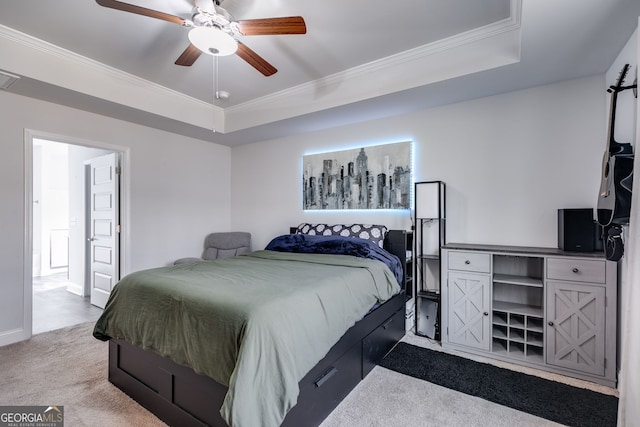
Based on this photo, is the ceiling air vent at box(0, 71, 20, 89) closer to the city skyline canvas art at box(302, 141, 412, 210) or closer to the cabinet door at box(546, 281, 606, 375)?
the city skyline canvas art at box(302, 141, 412, 210)

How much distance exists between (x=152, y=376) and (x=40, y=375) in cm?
120

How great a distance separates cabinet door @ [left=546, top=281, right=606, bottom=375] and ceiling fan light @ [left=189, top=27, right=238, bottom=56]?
117 inches

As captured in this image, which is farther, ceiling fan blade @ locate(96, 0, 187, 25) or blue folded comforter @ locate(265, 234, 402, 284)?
blue folded comforter @ locate(265, 234, 402, 284)

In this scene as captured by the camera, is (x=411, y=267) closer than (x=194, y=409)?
No

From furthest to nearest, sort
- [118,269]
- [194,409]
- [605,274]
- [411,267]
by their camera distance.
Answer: [118,269] → [411,267] → [605,274] → [194,409]

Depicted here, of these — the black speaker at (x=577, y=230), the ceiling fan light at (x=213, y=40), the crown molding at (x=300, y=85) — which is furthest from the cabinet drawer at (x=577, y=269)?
the ceiling fan light at (x=213, y=40)

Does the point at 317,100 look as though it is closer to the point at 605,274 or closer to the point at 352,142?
the point at 352,142

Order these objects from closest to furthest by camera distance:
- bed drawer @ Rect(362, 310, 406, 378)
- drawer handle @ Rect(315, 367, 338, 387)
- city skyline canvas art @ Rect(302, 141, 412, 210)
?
drawer handle @ Rect(315, 367, 338, 387) → bed drawer @ Rect(362, 310, 406, 378) → city skyline canvas art @ Rect(302, 141, 412, 210)

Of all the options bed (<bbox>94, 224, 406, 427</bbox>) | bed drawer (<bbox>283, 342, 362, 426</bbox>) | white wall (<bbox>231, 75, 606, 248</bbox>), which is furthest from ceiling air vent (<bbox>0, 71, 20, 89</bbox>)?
bed drawer (<bbox>283, 342, 362, 426</bbox>)

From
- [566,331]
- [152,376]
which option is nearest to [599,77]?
[566,331]

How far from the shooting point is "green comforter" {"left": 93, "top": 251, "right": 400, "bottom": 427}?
1.34 m

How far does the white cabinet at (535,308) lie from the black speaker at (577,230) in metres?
0.10

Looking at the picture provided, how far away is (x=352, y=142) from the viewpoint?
3.80 metres

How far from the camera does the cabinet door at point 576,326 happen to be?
2170 mm
